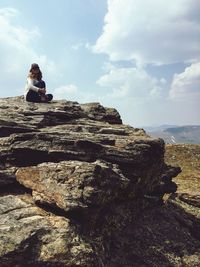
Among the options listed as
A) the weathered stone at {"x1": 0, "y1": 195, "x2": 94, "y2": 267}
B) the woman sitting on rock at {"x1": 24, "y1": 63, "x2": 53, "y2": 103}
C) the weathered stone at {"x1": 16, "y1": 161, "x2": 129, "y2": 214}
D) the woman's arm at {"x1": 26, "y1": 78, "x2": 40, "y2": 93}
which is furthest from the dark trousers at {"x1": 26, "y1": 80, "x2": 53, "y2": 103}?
the weathered stone at {"x1": 0, "y1": 195, "x2": 94, "y2": 267}

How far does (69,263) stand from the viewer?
688 inches

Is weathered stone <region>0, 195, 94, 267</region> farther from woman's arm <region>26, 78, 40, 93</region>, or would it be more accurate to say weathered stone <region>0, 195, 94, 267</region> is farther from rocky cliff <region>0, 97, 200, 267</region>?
woman's arm <region>26, 78, 40, 93</region>

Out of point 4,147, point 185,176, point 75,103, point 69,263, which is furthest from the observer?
point 185,176

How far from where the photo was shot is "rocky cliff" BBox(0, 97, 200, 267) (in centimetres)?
1822

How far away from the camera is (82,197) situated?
19.7 m

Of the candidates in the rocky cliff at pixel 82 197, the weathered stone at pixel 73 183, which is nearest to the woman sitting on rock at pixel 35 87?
the rocky cliff at pixel 82 197

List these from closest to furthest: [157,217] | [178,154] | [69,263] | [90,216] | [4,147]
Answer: [69,263], [90,216], [4,147], [157,217], [178,154]

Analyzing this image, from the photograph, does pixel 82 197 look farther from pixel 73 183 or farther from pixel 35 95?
pixel 35 95

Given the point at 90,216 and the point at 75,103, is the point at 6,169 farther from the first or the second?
the point at 75,103

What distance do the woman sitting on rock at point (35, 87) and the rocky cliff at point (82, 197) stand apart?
104 centimetres

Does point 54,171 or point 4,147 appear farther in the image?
point 4,147

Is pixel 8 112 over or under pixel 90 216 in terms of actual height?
over

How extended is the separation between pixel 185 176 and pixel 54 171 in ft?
95.3

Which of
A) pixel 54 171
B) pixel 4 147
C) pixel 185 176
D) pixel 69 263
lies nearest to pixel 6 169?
pixel 4 147
